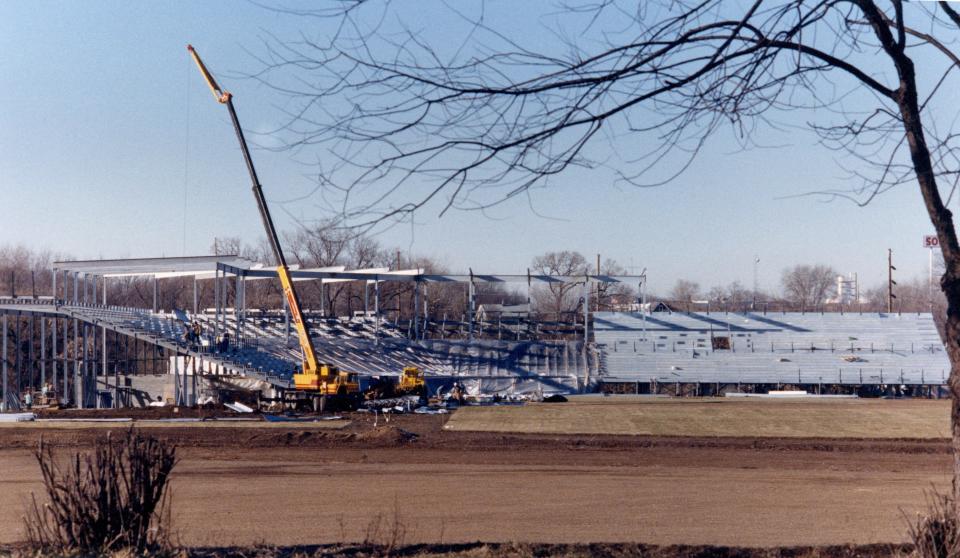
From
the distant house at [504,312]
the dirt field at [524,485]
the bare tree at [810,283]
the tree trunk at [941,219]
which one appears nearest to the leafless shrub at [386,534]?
→ the dirt field at [524,485]

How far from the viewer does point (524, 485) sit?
21500 millimetres

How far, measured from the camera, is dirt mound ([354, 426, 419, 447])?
31508 mm

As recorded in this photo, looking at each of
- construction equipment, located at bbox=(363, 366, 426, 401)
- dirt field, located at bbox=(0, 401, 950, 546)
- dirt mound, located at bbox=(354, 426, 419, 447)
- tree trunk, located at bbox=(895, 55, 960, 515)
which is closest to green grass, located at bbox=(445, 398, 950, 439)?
dirt field, located at bbox=(0, 401, 950, 546)

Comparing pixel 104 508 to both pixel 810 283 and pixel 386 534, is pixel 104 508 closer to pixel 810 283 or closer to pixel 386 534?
pixel 386 534

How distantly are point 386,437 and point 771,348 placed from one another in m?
44.6

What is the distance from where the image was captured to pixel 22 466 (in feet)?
82.3

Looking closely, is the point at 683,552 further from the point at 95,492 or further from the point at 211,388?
the point at 211,388

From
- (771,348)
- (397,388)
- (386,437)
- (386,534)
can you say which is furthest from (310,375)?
(771,348)

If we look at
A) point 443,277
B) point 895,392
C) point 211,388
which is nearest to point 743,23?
point 211,388

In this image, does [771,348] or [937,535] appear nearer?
[937,535]

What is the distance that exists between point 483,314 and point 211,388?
1200 inches

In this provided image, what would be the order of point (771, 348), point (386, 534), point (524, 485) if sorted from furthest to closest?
point (771, 348) < point (524, 485) < point (386, 534)

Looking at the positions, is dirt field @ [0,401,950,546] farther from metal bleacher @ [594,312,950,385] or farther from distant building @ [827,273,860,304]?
distant building @ [827,273,860,304]

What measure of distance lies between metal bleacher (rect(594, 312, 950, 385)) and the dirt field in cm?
3023
